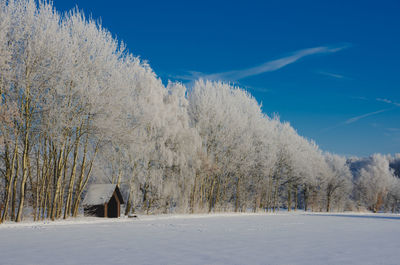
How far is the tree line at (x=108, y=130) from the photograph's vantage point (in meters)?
18.0

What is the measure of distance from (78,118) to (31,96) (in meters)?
2.59

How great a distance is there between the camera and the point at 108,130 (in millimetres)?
20500

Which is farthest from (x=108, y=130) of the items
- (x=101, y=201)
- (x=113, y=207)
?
(x=113, y=207)

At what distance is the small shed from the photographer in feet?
78.4

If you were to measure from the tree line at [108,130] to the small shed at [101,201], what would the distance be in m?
1.11

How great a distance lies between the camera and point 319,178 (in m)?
59.2

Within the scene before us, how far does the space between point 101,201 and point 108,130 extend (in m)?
5.87

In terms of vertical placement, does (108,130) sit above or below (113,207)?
above

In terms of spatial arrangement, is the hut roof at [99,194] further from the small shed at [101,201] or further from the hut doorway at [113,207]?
the hut doorway at [113,207]

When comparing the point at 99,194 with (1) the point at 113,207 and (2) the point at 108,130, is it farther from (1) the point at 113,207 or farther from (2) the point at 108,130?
(2) the point at 108,130

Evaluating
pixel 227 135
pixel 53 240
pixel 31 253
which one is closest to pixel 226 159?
pixel 227 135

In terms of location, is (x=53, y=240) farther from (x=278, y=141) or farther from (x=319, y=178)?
(x=319, y=178)

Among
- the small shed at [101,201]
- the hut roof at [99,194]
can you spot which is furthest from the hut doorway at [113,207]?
the hut roof at [99,194]

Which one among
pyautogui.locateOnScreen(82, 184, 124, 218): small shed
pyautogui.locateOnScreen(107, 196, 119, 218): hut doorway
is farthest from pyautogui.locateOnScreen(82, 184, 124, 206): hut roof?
pyautogui.locateOnScreen(107, 196, 119, 218): hut doorway
